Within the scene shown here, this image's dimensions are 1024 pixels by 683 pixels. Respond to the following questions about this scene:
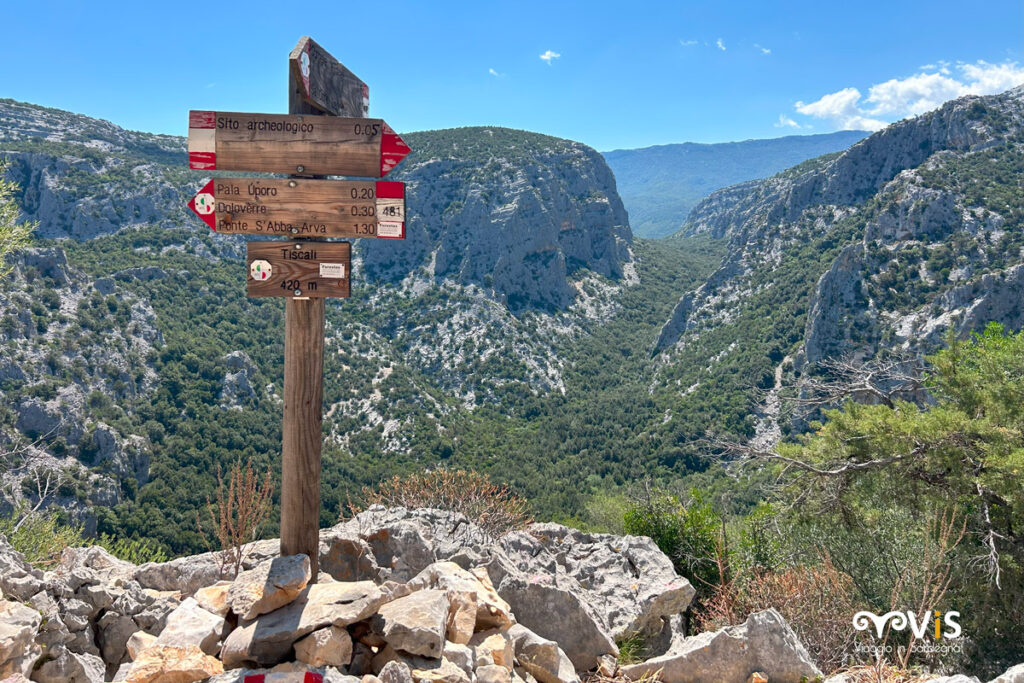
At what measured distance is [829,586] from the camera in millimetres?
5988

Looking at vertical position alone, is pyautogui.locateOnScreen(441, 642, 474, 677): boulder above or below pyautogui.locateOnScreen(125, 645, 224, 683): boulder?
below

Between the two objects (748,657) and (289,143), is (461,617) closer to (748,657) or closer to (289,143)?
(748,657)

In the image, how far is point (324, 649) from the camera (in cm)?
347

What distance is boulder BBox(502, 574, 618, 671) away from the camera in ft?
15.9

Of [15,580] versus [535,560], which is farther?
[535,560]

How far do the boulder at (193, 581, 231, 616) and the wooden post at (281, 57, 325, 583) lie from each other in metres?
0.49

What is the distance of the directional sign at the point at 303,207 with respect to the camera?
411cm

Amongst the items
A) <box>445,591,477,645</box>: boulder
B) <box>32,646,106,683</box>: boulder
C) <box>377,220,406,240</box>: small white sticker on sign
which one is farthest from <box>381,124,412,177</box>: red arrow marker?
<box>32,646,106,683</box>: boulder

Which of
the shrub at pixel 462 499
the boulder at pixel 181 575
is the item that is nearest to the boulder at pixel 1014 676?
the shrub at pixel 462 499

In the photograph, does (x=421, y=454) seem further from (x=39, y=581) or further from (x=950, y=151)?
(x=950, y=151)

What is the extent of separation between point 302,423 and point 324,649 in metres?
1.50

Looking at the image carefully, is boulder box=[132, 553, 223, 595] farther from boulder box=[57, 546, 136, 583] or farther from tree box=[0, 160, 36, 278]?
tree box=[0, 160, 36, 278]

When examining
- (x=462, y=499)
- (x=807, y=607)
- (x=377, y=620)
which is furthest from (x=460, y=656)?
(x=807, y=607)

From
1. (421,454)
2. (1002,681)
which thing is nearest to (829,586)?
(1002,681)
